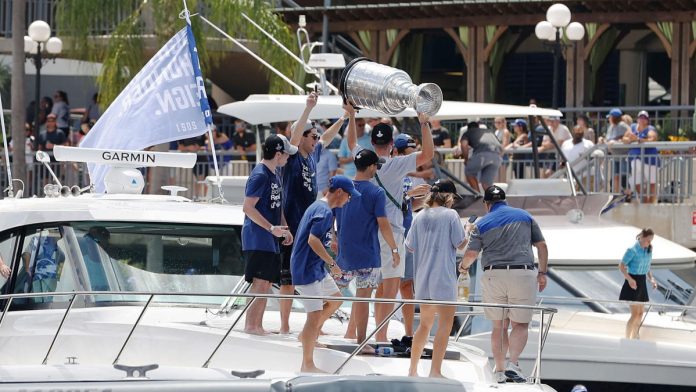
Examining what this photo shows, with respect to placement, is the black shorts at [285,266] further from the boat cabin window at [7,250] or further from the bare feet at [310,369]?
the bare feet at [310,369]

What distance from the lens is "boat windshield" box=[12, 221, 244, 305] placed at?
8508 millimetres

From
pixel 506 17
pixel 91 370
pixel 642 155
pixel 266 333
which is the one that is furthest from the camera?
pixel 506 17

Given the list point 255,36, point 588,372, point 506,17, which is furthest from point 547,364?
point 506,17

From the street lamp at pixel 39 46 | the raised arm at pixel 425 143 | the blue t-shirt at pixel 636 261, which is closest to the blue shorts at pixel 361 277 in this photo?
the raised arm at pixel 425 143

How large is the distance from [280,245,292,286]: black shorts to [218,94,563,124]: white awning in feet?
16.3

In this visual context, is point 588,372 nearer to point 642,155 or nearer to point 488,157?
point 488,157

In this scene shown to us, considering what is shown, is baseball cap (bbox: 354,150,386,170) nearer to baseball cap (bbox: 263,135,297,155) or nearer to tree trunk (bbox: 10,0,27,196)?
baseball cap (bbox: 263,135,297,155)

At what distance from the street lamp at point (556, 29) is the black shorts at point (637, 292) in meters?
10.7

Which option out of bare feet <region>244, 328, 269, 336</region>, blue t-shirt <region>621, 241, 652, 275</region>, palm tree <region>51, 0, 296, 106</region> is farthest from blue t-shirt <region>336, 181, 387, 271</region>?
palm tree <region>51, 0, 296, 106</region>

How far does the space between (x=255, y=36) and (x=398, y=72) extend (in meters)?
12.9

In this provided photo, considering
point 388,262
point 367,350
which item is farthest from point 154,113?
point 367,350

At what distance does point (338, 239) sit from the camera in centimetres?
953

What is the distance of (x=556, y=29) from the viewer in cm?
2428

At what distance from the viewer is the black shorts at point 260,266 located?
8.66 m
